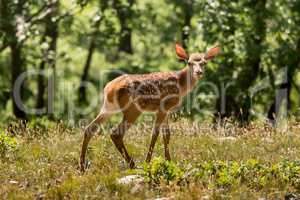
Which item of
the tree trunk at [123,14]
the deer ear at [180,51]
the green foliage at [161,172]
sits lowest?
the green foliage at [161,172]

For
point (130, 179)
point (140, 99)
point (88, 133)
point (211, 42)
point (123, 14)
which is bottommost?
point (130, 179)

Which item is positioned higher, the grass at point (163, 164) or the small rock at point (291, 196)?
the grass at point (163, 164)

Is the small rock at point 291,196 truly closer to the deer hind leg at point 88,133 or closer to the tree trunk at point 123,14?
the deer hind leg at point 88,133

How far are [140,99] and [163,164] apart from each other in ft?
5.46

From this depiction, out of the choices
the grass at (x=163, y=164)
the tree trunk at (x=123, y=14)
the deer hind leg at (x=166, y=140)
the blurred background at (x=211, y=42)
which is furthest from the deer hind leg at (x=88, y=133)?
the tree trunk at (x=123, y=14)

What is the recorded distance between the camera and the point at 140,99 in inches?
422

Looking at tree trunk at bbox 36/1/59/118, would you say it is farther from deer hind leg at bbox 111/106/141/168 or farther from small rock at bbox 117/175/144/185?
small rock at bbox 117/175/144/185

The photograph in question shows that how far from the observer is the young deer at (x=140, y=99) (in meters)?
10.6

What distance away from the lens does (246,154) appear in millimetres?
11070

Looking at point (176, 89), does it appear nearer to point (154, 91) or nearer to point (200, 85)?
point (154, 91)

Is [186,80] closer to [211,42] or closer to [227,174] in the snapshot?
[227,174]

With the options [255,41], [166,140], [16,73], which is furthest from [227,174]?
[16,73]

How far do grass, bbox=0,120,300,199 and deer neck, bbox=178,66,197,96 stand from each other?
91 centimetres

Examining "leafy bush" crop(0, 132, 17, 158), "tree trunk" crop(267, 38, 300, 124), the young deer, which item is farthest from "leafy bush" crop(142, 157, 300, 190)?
"tree trunk" crop(267, 38, 300, 124)
